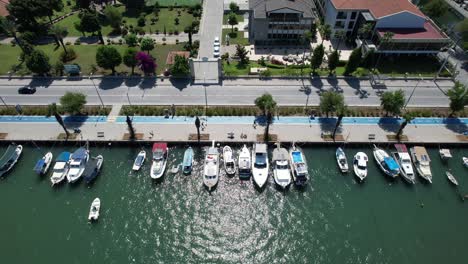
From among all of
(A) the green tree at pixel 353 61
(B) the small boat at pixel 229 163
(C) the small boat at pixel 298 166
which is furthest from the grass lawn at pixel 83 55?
(A) the green tree at pixel 353 61

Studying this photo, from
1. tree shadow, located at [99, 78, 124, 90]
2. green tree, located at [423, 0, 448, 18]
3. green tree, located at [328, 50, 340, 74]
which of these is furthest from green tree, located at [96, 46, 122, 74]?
green tree, located at [423, 0, 448, 18]

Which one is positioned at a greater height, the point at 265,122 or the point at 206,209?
the point at 265,122

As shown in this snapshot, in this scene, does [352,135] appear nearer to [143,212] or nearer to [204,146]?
[204,146]

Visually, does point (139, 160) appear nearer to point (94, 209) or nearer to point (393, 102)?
point (94, 209)

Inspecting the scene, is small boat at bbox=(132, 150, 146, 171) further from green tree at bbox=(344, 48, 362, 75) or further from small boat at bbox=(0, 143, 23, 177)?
green tree at bbox=(344, 48, 362, 75)

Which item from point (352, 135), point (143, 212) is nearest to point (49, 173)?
point (143, 212)

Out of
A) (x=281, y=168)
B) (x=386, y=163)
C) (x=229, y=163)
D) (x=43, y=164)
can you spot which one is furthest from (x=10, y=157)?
(x=386, y=163)
